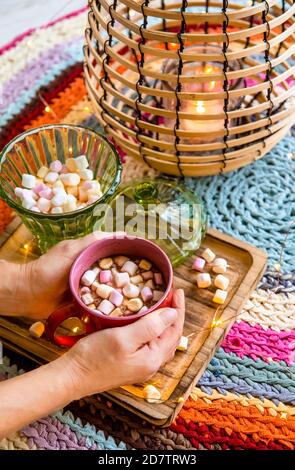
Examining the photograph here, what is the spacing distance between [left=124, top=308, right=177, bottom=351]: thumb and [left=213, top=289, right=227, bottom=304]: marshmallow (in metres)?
0.14

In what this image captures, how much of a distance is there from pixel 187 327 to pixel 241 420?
6.0 inches

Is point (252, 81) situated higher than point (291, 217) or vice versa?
point (252, 81)

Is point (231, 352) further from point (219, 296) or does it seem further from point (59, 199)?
point (59, 199)

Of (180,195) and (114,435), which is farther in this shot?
(180,195)

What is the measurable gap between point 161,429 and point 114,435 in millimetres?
66

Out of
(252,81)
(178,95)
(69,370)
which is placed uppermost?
(178,95)

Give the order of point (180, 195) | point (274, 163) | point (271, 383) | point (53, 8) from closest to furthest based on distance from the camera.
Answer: point (271, 383) < point (180, 195) < point (274, 163) < point (53, 8)

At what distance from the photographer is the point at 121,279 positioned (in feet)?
3.20

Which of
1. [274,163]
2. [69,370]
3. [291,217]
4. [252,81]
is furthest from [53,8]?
[69,370]

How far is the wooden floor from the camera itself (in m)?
1.61

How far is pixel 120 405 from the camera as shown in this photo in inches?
37.8

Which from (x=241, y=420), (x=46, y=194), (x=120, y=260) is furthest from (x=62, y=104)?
(x=241, y=420)

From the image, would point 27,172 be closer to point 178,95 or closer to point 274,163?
point 178,95

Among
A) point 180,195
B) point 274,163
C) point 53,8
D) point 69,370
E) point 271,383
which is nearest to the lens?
point 69,370
